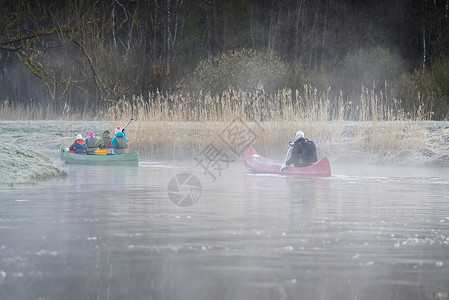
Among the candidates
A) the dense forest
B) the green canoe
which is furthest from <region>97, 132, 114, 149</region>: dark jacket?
the dense forest

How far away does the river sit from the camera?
5.37 meters

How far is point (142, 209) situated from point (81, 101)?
27897 millimetres

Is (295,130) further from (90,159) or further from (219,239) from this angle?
(219,239)

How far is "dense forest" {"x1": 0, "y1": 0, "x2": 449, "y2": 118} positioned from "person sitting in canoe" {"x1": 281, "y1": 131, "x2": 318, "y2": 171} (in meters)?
14.7

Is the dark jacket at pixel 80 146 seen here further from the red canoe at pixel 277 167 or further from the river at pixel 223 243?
the river at pixel 223 243

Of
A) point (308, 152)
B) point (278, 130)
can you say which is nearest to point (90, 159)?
point (278, 130)

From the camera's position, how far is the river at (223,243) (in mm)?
5367

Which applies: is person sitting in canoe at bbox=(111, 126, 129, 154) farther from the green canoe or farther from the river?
the river

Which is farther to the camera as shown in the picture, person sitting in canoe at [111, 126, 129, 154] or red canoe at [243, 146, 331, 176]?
person sitting in canoe at [111, 126, 129, 154]

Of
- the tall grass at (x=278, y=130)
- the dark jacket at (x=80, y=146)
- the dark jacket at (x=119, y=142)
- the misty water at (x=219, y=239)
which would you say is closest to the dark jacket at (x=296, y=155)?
the misty water at (x=219, y=239)

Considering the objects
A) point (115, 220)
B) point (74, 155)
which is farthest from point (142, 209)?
point (74, 155)

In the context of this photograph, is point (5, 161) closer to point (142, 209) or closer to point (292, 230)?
point (142, 209)

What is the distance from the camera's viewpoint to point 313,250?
677 centimetres

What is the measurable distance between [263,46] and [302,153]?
20545 mm
